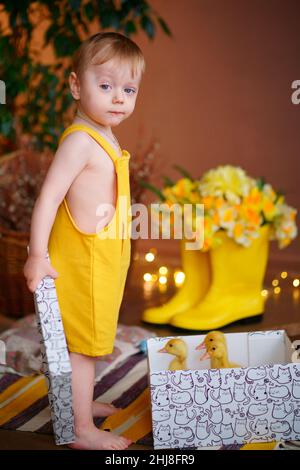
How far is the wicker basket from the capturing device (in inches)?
105

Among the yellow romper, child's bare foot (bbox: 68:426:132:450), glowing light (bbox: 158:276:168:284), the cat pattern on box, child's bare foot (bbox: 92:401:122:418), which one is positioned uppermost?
the yellow romper

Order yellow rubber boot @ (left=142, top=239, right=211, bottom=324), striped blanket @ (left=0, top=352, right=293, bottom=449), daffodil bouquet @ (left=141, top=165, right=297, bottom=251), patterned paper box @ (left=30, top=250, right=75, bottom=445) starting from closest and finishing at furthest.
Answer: patterned paper box @ (left=30, top=250, right=75, bottom=445) < striped blanket @ (left=0, top=352, right=293, bottom=449) < daffodil bouquet @ (left=141, top=165, right=297, bottom=251) < yellow rubber boot @ (left=142, top=239, right=211, bottom=324)

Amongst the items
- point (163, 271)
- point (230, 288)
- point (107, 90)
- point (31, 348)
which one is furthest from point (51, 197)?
point (163, 271)

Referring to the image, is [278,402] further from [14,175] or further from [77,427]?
[14,175]

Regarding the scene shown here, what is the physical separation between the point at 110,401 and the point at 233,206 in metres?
0.86

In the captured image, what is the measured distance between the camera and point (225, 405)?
1671 millimetres

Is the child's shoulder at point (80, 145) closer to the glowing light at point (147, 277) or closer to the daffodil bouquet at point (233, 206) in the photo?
the daffodil bouquet at point (233, 206)

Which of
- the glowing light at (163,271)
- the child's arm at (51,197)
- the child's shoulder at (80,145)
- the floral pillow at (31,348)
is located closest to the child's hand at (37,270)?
the child's arm at (51,197)

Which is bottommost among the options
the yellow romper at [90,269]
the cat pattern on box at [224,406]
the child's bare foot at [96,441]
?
the child's bare foot at [96,441]

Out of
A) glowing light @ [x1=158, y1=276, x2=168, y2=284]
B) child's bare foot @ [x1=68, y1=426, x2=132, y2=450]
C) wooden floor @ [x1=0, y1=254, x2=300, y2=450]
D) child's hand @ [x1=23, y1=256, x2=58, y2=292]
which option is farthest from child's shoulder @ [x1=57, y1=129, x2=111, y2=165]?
glowing light @ [x1=158, y1=276, x2=168, y2=284]

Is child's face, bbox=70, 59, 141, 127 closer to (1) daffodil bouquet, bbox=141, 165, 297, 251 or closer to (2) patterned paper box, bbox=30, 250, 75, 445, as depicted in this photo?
(2) patterned paper box, bbox=30, 250, 75, 445

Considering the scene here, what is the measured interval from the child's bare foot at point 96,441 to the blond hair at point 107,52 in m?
0.82

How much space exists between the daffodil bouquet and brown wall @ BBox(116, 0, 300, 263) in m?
0.82

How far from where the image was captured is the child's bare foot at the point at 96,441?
171cm
